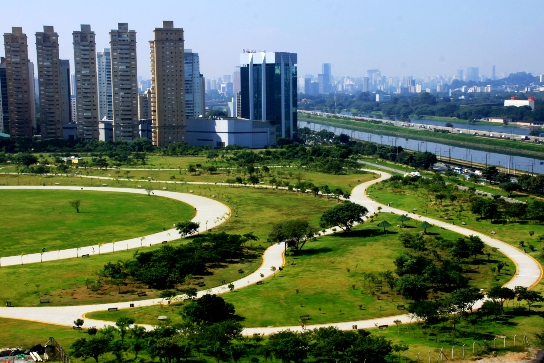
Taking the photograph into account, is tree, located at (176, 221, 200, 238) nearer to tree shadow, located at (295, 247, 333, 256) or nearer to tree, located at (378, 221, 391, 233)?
tree shadow, located at (295, 247, 333, 256)

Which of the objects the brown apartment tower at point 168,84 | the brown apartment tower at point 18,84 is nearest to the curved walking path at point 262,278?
the brown apartment tower at point 168,84

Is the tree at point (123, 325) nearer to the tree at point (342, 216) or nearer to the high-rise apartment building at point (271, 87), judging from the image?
the tree at point (342, 216)

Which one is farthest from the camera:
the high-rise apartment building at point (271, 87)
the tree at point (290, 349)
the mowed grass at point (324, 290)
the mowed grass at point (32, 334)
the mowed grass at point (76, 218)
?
the high-rise apartment building at point (271, 87)

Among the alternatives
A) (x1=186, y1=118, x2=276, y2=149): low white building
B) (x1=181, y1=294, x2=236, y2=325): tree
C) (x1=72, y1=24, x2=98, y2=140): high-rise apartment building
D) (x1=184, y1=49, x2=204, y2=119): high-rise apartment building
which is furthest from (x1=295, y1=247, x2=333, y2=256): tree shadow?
(x1=184, y1=49, x2=204, y2=119): high-rise apartment building

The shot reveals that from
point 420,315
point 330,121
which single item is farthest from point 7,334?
point 330,121

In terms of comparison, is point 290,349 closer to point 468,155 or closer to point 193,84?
point 468,155

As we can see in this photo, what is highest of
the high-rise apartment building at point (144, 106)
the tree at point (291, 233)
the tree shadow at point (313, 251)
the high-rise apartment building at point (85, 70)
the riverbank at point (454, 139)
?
the high-rise apartment building at point (85, 70)

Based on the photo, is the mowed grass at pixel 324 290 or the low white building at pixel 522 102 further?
the low white building at pixel 522 102

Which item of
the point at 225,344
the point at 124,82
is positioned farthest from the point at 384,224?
the point at 124,82
